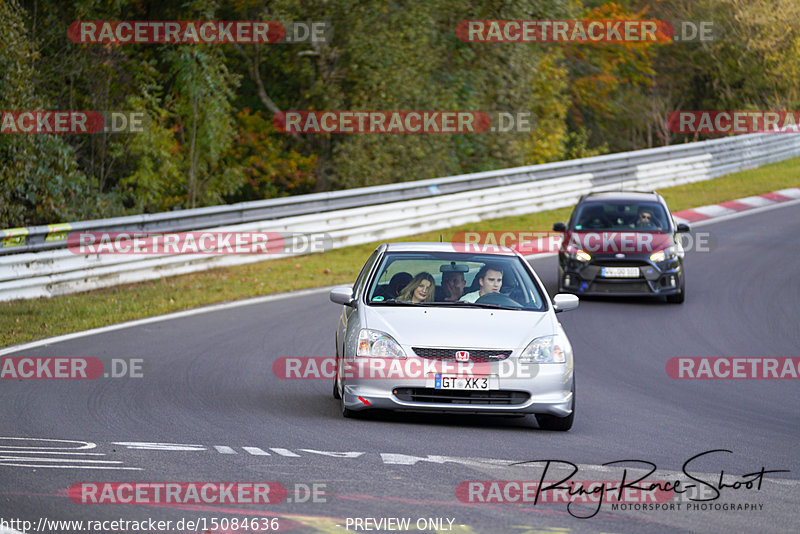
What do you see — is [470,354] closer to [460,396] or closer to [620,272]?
[460,396]

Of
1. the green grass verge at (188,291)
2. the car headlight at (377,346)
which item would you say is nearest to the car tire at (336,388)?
the car headlight at (377,346)

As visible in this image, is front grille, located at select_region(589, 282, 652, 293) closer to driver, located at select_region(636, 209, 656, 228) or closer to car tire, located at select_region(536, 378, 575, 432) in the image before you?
driver, located at select_region(636, 209, 656, 228)

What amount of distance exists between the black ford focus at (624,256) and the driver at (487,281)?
25.4ft

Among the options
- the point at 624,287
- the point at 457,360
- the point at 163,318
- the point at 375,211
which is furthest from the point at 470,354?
the point at 375,211

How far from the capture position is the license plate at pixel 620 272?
17438mm

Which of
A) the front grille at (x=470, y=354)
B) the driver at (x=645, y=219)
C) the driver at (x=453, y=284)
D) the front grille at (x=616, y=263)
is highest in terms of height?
the driver at (x=645, y=219)

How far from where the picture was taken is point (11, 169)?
21.0 metres

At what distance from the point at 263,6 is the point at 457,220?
28.2 ft

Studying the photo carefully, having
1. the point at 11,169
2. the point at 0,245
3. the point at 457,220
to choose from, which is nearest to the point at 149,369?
the point at 0,245

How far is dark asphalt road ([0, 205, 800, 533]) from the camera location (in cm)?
625

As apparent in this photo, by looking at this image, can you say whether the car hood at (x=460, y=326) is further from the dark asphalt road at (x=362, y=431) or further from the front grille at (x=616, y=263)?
the front grille at (x=616, y=263)

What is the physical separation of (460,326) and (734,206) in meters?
21.3

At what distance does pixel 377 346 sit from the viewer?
897cm

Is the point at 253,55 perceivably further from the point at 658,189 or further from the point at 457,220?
the point at 658,189
